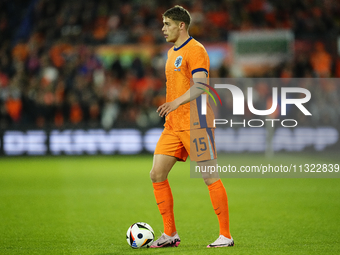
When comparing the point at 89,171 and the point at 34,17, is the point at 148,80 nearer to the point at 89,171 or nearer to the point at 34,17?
the point at 89,171

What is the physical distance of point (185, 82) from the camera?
170 inches

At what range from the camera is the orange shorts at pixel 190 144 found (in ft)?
14.0

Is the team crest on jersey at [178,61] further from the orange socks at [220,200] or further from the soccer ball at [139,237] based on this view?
the soccer ball at [139,237]

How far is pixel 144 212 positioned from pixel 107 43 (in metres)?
10.9

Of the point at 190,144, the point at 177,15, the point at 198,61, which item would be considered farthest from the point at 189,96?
the point at 177,15

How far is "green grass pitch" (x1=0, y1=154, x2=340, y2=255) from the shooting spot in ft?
14.9

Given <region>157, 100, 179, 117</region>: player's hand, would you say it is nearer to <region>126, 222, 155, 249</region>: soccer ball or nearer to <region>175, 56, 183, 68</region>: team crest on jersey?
<region>175, 56, 183, 68</region>: team crest on jersey

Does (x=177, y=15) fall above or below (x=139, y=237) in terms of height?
above

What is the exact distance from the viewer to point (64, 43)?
1677 cm

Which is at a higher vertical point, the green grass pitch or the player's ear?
the player's ear

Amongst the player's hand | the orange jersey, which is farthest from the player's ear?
the player's hand

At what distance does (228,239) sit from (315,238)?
0.97 m

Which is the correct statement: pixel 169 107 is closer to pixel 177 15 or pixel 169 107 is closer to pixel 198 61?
pixel 198 61

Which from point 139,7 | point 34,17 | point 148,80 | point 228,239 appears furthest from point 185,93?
point 34,17
